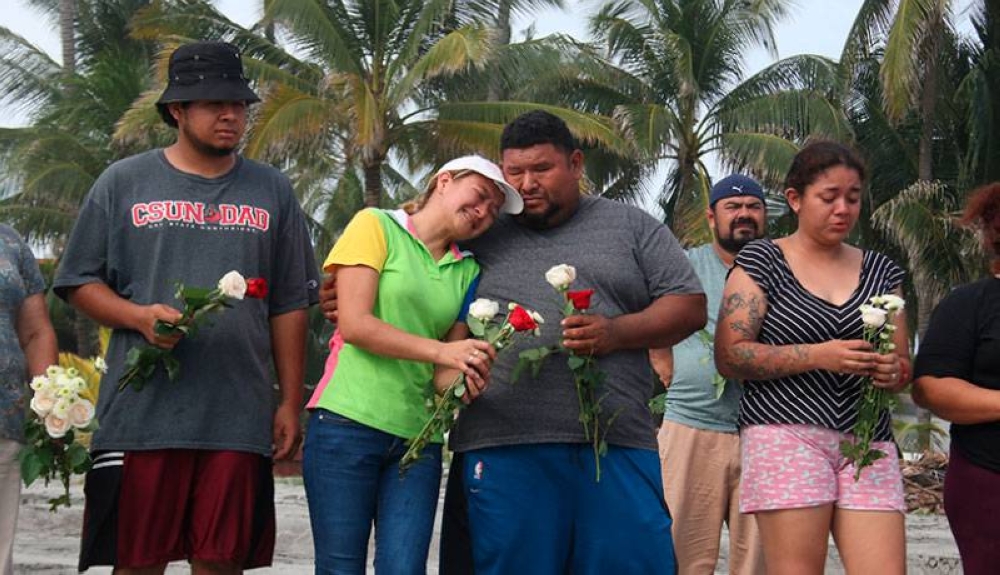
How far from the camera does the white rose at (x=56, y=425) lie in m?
4.46

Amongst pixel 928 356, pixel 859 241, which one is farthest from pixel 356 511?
pixel 859 241

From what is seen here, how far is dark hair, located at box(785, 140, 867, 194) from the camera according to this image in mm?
4688

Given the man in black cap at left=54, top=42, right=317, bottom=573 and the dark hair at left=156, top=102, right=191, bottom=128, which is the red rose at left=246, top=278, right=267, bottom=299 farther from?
the dark hair at left=156, top=102, right=191, bottom=128

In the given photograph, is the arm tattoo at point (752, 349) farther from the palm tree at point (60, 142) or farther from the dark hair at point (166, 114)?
the palm tree at point (60, 142)

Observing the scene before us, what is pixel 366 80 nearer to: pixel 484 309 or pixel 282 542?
pixel 282 542

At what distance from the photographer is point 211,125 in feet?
15.5

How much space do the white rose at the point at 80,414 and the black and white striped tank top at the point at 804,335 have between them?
209 centimetres

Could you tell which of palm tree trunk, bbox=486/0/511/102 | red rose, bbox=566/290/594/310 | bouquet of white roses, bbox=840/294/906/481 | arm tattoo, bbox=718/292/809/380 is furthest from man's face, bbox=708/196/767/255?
palm tree trunk, bbox=486/0/511/102

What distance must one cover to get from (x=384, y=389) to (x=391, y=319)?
219 millimetres

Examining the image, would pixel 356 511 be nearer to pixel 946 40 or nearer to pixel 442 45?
pixel 442 45

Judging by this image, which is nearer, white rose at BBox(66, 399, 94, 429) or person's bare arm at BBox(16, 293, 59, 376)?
white rose at BBox(66, 399, 94, 429)

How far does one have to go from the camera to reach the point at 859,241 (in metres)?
27.3

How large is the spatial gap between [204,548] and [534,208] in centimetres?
152

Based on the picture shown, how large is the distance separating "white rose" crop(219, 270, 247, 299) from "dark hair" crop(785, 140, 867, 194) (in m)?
1.83
